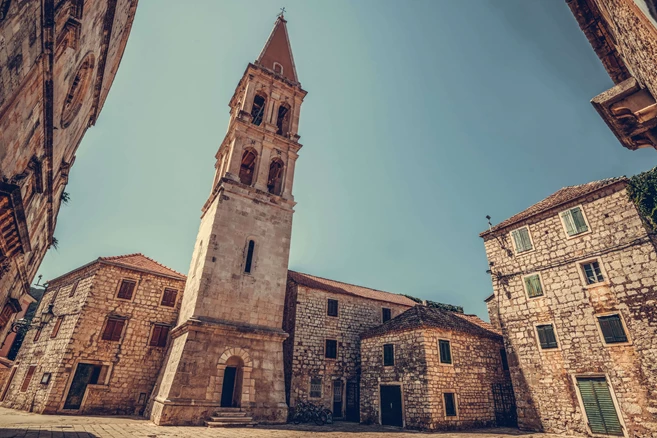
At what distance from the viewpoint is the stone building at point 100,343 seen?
15242 millimetres

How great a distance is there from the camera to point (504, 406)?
618 inches

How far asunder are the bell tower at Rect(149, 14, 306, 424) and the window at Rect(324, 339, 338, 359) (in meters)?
4.87

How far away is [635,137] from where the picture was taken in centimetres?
445

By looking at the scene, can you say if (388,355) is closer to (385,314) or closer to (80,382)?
(385,314)

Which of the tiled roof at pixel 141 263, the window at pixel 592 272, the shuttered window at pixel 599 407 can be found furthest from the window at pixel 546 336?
the tiled roof at pixel 141 263

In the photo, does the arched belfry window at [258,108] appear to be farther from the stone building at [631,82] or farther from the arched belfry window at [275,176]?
the stone building at [631,82]

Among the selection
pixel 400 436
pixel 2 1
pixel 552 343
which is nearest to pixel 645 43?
pixel 2 1

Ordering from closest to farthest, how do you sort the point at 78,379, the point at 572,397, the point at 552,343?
the point at 572,397 < the point at 552,343 < the point at 78,379

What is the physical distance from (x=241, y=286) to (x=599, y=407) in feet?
50.2

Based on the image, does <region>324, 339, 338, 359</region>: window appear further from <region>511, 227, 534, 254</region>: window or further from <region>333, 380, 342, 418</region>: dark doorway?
<region>511, 227, 534, 254</region>: window

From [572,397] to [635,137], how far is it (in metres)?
13.0

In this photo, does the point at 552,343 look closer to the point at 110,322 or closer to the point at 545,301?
the point at 545,301

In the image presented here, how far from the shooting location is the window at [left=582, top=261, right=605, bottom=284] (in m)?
13.2

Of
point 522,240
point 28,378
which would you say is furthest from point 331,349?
point 28,378
